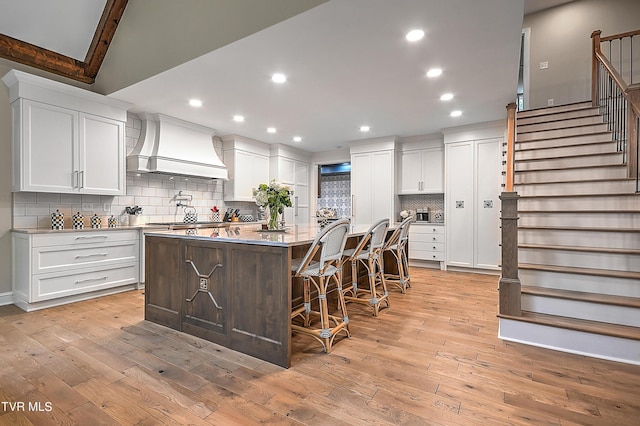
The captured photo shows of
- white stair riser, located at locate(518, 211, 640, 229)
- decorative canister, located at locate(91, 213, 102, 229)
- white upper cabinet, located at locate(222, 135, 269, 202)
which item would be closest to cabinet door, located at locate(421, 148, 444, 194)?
white stair riser, located at locate(518, 211, 640, 229)

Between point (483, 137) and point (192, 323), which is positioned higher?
point (483, 137)

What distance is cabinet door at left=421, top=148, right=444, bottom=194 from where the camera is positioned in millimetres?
6070

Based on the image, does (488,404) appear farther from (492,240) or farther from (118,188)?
(118,188)

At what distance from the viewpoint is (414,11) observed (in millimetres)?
2352

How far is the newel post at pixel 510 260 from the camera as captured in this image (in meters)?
2.57

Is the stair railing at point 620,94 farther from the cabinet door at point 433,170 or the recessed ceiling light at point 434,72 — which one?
the cabinet door at point 433,170

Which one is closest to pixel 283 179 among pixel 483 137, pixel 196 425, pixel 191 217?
pixel 191 217

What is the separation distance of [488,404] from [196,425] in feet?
5.04

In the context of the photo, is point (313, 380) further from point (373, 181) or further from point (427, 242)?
point (373, 181)

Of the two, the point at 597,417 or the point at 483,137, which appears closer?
the point at 597,417

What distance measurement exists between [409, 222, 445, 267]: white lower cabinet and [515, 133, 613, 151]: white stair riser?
1860 mm

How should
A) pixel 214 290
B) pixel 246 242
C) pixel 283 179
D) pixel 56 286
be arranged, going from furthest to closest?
1. pixel 283 179
2. pixel 56 286
3. pixel 214 290
4. pixel 246 242

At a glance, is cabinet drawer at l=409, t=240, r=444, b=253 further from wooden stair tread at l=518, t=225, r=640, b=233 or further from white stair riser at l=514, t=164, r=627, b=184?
wooden stair tread at l=518, t=225, r=640, b=233

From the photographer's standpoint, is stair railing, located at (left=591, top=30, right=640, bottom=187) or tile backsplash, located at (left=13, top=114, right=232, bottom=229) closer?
stair railing, located at (left=591, top=30, right=640, bottom=187)
